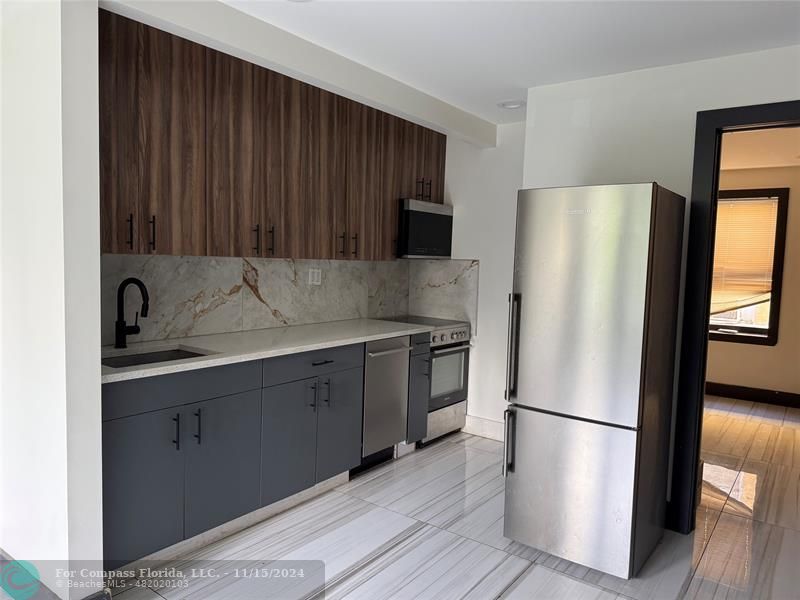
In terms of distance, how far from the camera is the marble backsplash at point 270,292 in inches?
115

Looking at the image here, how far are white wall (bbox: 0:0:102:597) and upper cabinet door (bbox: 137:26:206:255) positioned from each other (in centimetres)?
41

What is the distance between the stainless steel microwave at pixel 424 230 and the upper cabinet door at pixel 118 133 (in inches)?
81.0

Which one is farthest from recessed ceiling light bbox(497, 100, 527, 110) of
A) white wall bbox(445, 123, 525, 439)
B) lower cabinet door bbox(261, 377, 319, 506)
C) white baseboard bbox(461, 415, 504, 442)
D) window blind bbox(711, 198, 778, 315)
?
window blind bbox(711, 198, 778, 315)

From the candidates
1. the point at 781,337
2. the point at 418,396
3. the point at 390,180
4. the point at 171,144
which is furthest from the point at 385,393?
the point at 781,337

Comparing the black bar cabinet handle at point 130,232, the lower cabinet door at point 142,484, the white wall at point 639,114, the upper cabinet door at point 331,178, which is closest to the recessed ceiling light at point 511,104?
the white wall at point 639,114

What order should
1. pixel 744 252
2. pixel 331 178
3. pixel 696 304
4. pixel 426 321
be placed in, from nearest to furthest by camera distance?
pixel 696 304
pixel 331 178
pixel 426 321
pixel 744 252

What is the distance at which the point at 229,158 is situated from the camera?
2.83 m

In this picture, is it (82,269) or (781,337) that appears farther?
(781,337)

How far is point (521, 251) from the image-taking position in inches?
107

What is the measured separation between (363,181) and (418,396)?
157cm

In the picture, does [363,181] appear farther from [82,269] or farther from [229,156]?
[82,269]

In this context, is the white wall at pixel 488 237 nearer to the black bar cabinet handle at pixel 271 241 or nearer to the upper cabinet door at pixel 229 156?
the black bar cabinet handle at pixel 271 241

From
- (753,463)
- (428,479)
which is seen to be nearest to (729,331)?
(753,463)

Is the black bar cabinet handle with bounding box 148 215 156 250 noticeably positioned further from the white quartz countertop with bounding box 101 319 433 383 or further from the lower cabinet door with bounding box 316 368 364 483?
the lower cabinet door with bounding box 316 368 364 483
